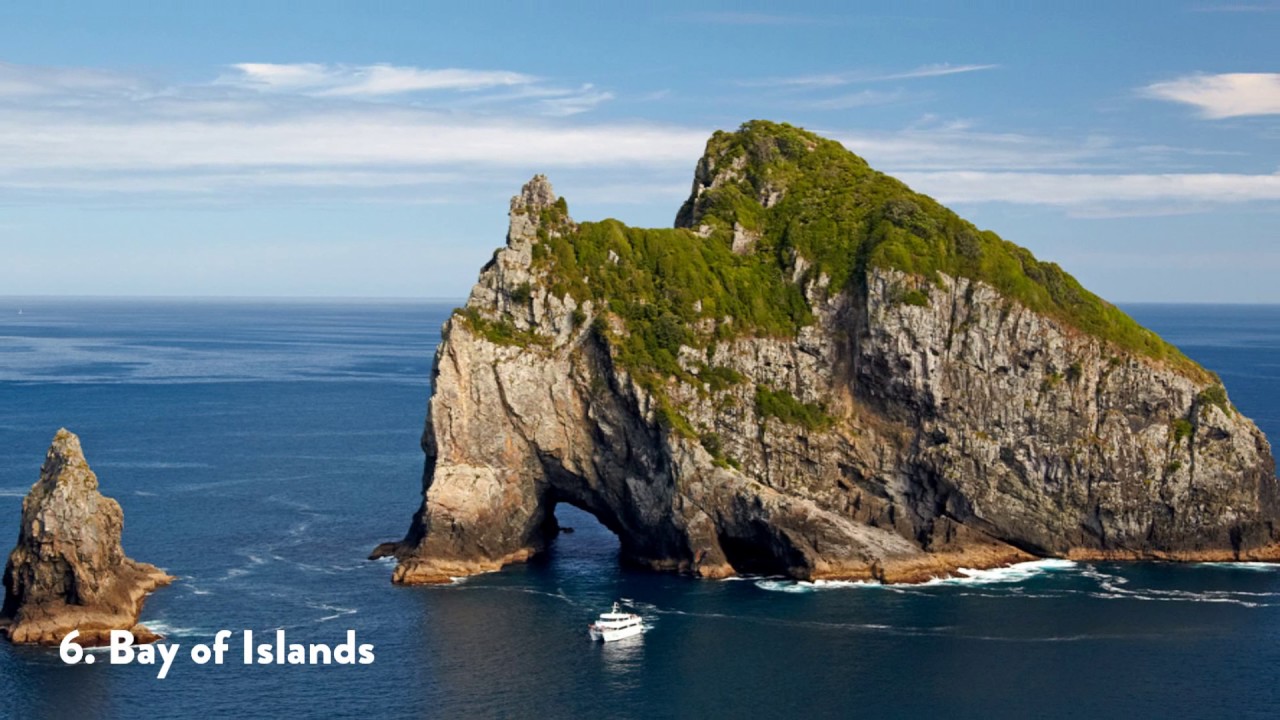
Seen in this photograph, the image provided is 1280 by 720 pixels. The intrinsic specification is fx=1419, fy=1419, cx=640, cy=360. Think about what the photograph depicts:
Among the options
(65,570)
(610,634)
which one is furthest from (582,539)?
(65,570)

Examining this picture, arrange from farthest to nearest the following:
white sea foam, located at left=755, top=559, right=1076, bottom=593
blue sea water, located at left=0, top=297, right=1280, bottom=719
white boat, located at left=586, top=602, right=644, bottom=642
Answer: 1. white sea foam, located at left=755, top=559, right=1076, bottom=593
2. white boat, located at left=586, top=602, right=644, bottom=642
3. blue sea water, located at left=0, top=297, right=1280, bottom=719

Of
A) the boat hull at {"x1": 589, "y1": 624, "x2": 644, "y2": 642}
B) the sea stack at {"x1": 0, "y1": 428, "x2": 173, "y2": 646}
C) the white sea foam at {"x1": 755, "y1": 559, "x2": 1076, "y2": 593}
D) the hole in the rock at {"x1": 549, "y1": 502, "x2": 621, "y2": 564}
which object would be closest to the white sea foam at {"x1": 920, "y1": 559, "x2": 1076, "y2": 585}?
the white sea foam at {"x1": 755, "y1": 559, "x2": 1076, "y2": 593}

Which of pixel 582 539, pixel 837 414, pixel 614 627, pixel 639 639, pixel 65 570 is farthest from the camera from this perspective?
pixel 582 539

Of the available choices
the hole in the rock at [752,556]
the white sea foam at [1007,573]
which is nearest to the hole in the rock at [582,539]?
the hole in the rock at [752,556]

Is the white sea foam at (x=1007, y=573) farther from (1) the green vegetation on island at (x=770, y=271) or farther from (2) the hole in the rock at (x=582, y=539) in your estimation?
(2) the hole in the rock at (x=582, y=539)

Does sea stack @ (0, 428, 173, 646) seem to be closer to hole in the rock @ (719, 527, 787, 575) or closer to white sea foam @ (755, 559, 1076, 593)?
hole in the rock @ (719, 527, 787, 575)

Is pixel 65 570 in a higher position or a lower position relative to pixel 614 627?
higher

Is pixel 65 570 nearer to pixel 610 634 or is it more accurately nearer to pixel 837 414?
pixel 610 634

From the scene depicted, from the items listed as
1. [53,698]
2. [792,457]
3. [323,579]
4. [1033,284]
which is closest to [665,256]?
[792,457]
